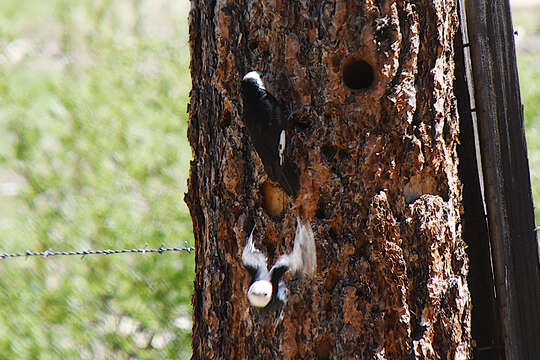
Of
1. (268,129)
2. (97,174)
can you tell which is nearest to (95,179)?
(97,174)

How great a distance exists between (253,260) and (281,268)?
0.07 m

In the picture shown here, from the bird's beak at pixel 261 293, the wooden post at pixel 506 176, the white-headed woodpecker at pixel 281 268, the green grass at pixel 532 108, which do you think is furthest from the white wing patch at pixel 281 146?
the green grass at pixel 532 108

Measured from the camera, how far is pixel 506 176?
1.66 m

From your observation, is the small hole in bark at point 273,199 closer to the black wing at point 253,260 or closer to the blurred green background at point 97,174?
the black wing at point 253,260

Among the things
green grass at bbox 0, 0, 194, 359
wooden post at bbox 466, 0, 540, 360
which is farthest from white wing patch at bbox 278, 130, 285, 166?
green grass at bbox 0, 0, 194, 359

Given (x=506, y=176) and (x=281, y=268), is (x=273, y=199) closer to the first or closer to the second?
(x=281, y=268)

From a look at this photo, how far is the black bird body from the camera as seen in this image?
4.87ft

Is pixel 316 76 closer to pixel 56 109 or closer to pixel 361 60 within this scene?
pixel 361 60

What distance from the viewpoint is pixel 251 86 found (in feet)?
4.92

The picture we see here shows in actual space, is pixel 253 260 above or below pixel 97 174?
below

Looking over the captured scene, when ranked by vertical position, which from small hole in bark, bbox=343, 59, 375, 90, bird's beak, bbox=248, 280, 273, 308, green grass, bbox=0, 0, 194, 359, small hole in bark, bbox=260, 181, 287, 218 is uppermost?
green grass, bbox=0, 0, 194, 359

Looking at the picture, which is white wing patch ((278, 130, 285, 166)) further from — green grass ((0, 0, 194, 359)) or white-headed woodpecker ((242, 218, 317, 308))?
green grass ((0, 0, 194, 359))

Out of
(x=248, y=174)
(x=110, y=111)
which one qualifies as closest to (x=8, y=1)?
(x=110, y=111)

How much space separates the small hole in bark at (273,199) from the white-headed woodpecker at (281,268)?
0.06 meters
